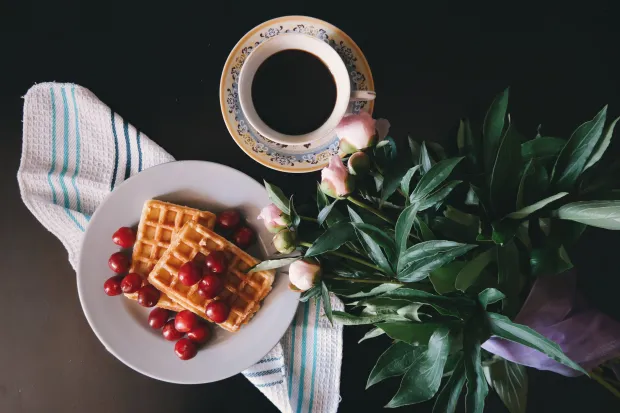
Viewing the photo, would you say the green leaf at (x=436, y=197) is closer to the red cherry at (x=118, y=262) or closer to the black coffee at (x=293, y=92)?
the black coffee at (x=293, y=92)

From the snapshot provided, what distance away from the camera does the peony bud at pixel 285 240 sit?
612 millimetres

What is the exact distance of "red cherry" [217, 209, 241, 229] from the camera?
870 millimetres

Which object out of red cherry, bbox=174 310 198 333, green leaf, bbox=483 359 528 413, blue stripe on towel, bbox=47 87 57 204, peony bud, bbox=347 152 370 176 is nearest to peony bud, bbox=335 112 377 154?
peony bud, bbox=347 152 370 176

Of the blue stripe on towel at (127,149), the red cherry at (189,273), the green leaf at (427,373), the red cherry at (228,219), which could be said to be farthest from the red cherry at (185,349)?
the green leaf at (427,373)

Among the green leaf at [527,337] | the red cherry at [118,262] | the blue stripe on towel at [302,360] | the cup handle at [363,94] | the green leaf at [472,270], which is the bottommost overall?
the blue stripe on towel at [302,360]

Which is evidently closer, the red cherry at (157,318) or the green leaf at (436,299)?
the green leaf at (436,299)

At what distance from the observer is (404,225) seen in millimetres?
502

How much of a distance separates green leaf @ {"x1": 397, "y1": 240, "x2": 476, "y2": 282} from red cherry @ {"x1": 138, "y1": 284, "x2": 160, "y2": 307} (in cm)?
50

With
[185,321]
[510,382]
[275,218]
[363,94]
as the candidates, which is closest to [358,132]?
[275,218]

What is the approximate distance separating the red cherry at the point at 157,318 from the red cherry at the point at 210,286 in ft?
0.33

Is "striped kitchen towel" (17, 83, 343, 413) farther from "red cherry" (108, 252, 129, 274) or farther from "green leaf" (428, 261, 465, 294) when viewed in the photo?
"green leaf" (428, 261, 465, 294)

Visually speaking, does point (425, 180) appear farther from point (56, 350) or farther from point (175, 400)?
point (56, 350)

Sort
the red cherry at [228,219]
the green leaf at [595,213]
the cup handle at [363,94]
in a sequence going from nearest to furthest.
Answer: the green leaf at [595,213] < the cup handle at [363,94] < the red cherry at [228,219]

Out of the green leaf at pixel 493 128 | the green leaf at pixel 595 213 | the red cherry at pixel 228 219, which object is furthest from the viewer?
the red cherry at pixel 228 219
